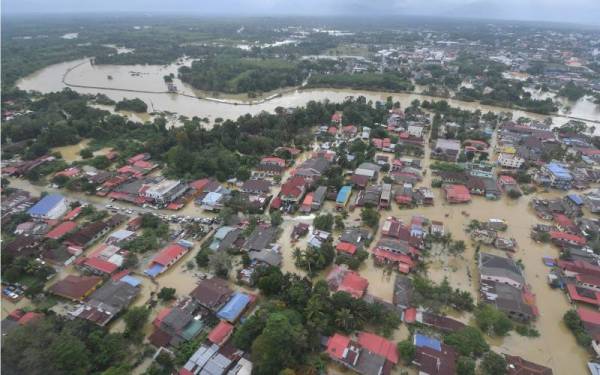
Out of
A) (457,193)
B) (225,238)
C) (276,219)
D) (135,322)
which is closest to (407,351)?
(276,219)

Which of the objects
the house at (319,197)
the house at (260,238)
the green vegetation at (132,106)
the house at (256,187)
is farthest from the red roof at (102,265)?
the green vegetation at (132,106)

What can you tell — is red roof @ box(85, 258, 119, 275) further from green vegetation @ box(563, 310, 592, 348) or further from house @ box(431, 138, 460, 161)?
house @ box(431, 138, 460, 161)

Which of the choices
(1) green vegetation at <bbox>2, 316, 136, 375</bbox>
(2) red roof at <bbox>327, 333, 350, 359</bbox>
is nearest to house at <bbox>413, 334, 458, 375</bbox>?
(2) red roof at <bbox>327, 333, 350, 359</bbox>

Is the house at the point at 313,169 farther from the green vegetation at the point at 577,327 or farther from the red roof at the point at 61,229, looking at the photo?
the green vegetation at the point at 577,327

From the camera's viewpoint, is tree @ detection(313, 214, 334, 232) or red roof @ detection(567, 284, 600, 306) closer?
A: red roof @ detection(567, 284, 600, 306)

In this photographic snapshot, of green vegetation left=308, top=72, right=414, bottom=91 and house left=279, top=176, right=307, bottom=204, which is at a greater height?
green vegetation left=308, top=72, right=414, bottom=91

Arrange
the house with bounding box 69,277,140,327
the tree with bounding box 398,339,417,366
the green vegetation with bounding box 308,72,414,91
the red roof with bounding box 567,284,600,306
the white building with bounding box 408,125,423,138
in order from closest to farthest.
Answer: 1. the tree with bounding box 398,339,417,366
2. the house with bounding box 69,277,140,327
3. the red roof with bounding box 567,284,600,306
4. the white building with bounding box 408,125,423,138
5. the green vegetation with bounding box 308,72,414,91

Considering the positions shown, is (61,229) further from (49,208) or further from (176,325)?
(176,325)
